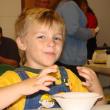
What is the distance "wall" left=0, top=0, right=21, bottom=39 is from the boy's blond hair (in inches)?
138

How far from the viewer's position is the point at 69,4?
3094 millimetres

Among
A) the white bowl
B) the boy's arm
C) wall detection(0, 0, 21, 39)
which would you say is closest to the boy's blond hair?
the boy's arm

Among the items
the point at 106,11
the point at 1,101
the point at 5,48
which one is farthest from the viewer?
the point at 106,11

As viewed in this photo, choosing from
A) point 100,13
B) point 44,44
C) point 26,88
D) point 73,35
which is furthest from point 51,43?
point 100,13

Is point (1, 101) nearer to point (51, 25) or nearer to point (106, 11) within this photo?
point (51, 25)

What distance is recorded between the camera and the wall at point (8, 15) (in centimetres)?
530

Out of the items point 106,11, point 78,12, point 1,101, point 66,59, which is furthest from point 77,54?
point 106,11

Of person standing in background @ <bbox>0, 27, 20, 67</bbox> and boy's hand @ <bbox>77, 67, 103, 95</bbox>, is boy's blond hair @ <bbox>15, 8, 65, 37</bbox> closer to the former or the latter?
boy's hand @ <bbox>77, 67, 103, 95</bbox>

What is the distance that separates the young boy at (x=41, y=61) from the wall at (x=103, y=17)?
4860 millimetres

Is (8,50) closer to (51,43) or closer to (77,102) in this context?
(51,43)

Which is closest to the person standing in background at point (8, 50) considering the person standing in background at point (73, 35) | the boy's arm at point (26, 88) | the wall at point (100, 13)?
the person standing in background at point (73, 35)

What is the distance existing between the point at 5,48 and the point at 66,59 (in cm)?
100

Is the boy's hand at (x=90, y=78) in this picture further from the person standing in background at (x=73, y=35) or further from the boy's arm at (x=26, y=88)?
the person standing in background at (x=73, y=35)

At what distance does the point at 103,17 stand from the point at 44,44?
5180 millimetres
